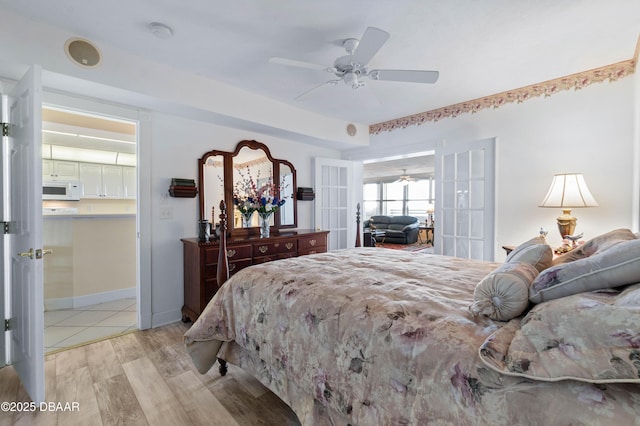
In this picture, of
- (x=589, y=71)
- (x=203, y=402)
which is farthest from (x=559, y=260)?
(x=589, y=71)

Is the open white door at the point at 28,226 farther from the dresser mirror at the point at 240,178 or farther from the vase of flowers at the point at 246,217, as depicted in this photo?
the vase of flowers at the point at 246,217

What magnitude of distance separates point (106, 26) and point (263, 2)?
1190 millimetres

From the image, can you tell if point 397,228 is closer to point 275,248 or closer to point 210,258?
point 275,248

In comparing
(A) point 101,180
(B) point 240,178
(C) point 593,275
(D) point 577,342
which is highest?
(A) point 101,180

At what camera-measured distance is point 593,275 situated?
0.95 meters

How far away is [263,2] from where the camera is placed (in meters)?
1.86

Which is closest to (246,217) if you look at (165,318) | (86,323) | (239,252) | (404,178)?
(239,252)

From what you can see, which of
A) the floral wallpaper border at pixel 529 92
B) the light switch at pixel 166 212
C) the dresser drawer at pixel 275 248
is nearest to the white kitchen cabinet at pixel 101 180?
the light switch at pixel 166 212

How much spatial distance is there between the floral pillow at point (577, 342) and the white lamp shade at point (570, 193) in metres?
2.14

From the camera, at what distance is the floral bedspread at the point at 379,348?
0.82 metres

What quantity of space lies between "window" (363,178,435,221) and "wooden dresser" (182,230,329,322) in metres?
6.15

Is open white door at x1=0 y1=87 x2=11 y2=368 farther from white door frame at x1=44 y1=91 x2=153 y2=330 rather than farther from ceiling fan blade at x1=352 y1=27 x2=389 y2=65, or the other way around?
ceiling fan blade at x1=352 y1=27 x2=389 y2=65

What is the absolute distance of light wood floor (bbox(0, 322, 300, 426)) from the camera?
169 centimetres

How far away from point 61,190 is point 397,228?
7.57 meters
